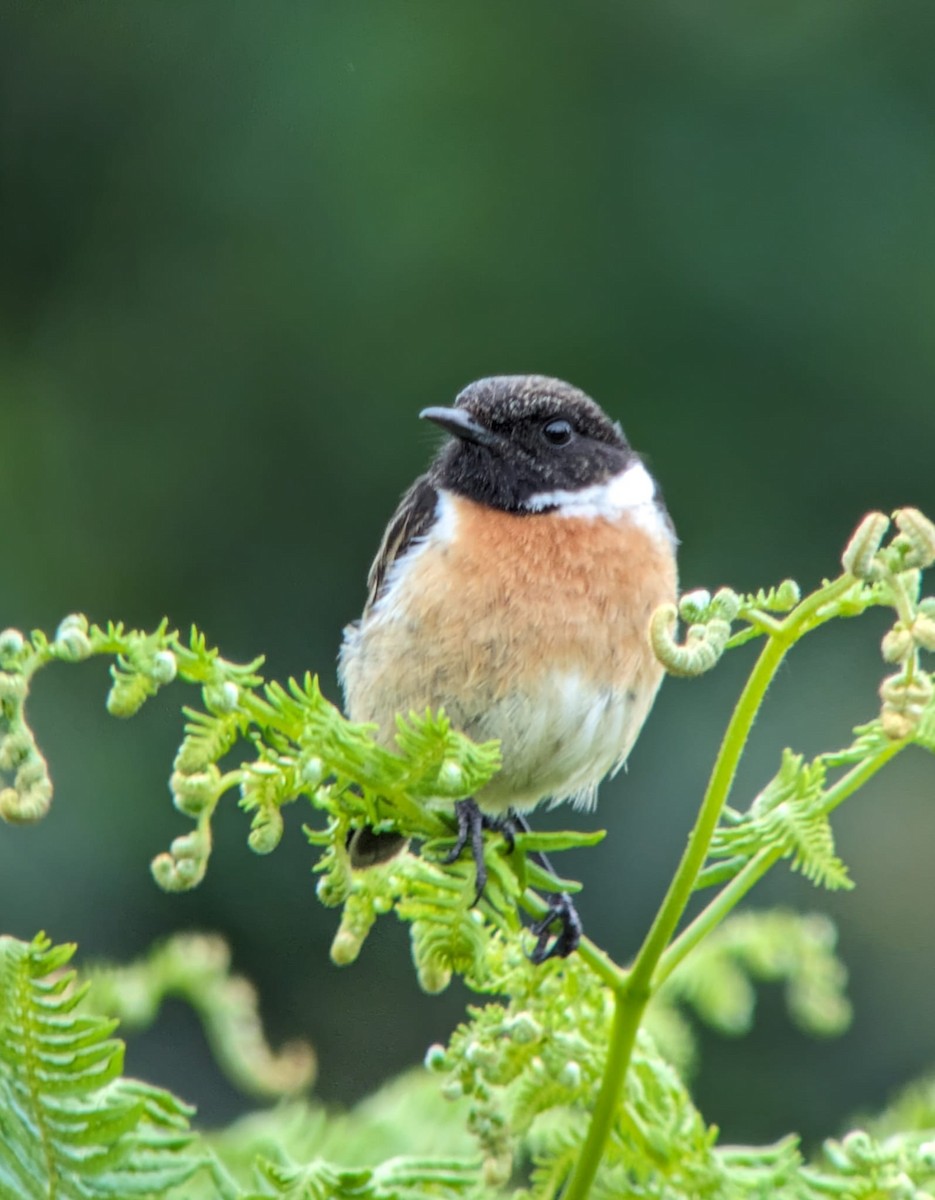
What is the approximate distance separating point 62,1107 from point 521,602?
6.18 ft

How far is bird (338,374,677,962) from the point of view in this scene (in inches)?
116

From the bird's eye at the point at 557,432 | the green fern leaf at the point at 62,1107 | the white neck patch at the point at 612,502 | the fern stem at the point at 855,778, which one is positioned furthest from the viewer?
the bird's eye at the point at 557,432

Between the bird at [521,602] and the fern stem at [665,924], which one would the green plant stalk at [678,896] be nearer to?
the fern stem at [665,924]

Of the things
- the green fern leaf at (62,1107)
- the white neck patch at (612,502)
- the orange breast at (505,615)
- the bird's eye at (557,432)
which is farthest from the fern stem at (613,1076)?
the bird's eye at (557,432)

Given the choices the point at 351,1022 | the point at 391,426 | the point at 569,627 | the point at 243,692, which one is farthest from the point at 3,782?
the point at 391,426

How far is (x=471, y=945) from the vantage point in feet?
5.17

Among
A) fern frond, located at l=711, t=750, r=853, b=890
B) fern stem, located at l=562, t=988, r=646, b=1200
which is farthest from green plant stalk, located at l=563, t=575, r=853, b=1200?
fern frond, located at l=711, t=750, r=853, b=890

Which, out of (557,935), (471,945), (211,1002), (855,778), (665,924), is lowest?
(211,1002)

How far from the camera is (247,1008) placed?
2021mm

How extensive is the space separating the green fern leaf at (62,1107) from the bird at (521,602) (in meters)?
1.75

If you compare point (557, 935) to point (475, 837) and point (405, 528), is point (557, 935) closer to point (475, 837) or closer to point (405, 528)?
point (475, 837)

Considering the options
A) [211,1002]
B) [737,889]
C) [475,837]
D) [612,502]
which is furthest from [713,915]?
[612,502]

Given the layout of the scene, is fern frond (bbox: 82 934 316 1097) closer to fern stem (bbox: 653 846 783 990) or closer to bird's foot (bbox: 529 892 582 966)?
bird's foot (bbox: 529 892 582 966)

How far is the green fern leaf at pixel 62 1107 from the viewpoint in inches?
46.3
